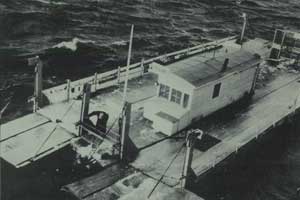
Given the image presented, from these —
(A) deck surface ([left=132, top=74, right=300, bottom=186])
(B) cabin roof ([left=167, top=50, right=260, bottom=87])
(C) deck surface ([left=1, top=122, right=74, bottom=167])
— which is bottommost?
(C) deck surface ([left=1, top=122, right=74, bottom=167])

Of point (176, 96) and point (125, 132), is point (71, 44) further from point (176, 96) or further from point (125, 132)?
point (125, 132)

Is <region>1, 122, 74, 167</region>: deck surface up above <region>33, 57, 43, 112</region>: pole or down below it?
below

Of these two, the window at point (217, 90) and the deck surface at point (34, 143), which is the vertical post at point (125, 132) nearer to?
the deck surface at point (34, 143)

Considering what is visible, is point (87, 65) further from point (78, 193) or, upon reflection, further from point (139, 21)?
point (78, 193)

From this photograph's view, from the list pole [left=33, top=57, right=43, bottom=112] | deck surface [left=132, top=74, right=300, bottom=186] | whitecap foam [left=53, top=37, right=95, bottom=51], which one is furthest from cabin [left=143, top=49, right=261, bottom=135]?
whitecap foam [left=53, top=37, right=95, bottom=51]

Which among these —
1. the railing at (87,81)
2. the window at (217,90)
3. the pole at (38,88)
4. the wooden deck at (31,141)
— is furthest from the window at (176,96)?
the pole at (38,88)

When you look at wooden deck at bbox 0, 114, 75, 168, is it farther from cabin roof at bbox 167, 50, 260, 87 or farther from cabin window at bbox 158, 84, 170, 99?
cabin roof at bbox 167, 50, 260, 87

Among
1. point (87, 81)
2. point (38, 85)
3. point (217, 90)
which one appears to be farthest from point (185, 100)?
point (38, 85)
